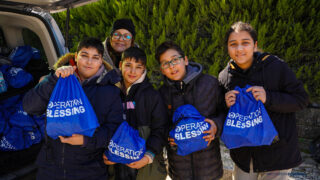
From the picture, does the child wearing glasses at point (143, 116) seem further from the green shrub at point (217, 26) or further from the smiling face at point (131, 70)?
the green shrub at point (217, 26)

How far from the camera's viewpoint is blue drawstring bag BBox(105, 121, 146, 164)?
1.65 meters

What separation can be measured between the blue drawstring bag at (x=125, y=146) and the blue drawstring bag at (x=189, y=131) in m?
0.29

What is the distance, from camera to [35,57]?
10.8ft

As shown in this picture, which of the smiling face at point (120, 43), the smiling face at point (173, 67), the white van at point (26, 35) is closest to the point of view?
the smiling face at point (173, 67)

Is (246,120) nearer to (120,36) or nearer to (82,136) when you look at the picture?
(82,136)

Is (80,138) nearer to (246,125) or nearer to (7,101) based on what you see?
(246,125)

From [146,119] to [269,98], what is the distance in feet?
3.25

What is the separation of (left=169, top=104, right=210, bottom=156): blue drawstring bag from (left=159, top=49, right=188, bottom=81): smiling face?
0.33 metres

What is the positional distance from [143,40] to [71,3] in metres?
2.46

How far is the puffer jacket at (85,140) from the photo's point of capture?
1.66m

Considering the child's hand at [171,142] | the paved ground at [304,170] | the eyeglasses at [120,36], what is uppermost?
the eyeglasses at [120,36]

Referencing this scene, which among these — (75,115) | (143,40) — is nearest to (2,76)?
(75,115)

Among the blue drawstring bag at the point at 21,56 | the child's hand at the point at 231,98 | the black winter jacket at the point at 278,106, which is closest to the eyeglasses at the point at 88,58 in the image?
the child's hand at the point at 231,98

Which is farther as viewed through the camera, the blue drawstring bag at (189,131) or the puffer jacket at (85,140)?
the blue drawstring bag at (189,131)
